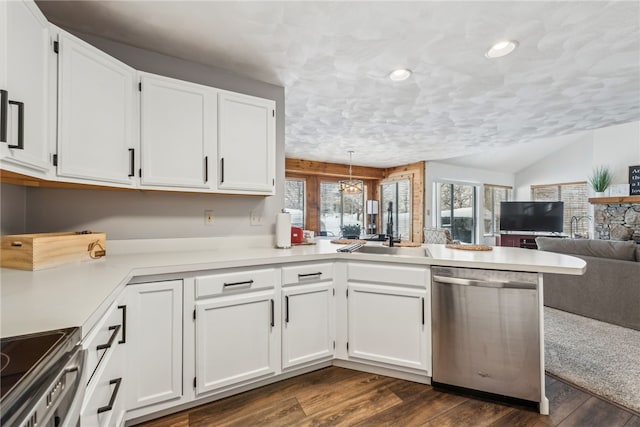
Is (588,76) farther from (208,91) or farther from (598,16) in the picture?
(208,91)

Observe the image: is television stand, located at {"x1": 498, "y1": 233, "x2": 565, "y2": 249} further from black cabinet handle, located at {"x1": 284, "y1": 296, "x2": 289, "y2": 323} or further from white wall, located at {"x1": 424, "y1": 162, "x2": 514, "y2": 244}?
black cabinet handle, located at {"x1": 284, "y1": 296, "x2": 289, "y2": 323}

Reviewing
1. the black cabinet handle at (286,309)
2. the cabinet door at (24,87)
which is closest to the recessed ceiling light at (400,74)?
the black cabinet handle at (286,309)

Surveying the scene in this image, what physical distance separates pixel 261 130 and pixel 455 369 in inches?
87.7

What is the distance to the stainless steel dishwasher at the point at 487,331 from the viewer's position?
1760mm

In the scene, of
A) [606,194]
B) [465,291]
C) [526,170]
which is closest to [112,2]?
[465,291]

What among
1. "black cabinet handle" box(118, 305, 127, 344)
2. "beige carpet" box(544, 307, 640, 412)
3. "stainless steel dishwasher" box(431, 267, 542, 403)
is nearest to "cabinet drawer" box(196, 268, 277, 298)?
"black cabinet handle" box(118, 305, 127, 344)

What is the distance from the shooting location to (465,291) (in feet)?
6.23

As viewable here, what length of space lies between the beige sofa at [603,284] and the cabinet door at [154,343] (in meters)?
4.11

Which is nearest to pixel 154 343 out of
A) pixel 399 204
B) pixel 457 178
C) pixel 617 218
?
pixel 399 204

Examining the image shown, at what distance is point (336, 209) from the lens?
299 inches

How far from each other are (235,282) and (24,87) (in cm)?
136

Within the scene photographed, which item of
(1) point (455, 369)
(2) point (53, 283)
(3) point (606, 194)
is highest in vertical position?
(3) point (606, 194)

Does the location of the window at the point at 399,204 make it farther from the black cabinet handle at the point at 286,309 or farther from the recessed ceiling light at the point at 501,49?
the black cabinet handle at the point at 286,309

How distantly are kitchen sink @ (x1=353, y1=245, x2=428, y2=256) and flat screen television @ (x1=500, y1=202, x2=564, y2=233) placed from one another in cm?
679
